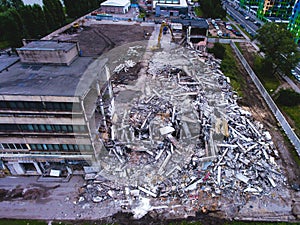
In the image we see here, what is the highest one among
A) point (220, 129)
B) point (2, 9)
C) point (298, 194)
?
point (2, 9)

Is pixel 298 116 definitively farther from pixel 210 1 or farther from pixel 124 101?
pixel 210 1

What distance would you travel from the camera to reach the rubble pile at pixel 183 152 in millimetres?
22547

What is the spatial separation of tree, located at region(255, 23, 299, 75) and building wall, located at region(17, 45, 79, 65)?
3692 centimetres

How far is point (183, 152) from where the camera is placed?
25734mm

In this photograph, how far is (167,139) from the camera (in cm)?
2673

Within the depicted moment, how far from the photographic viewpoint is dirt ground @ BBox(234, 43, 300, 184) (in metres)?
25.0

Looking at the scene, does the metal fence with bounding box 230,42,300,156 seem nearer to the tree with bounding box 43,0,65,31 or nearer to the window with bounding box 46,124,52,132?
the window with bounding box 46,124,52,132

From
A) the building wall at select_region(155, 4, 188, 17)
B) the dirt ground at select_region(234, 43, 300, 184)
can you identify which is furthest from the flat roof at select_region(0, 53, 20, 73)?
the building wall at select_region(155, 4, 188, 17)

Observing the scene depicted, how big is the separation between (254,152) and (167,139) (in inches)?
417

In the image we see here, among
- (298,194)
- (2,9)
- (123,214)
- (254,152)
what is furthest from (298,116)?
(2,9)

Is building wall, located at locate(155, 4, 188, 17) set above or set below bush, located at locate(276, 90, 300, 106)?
above

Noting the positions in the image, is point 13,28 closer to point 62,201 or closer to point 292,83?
point 62,201

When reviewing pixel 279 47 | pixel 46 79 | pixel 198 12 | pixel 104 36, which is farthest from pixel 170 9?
pixel 46 79

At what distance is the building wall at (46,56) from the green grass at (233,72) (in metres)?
28.4
